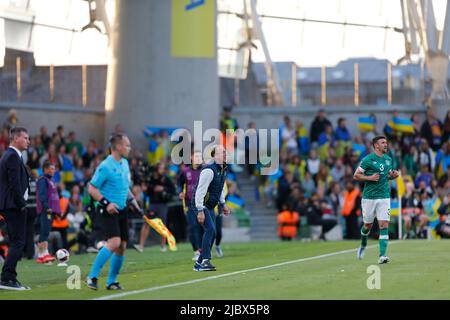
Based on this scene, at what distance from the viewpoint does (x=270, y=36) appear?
1909 inches

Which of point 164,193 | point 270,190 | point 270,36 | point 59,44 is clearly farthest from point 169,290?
point 270,36

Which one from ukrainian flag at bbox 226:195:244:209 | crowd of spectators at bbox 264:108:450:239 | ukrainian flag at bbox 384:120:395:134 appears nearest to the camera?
crowd of spectators at bbox 264:108:450:239

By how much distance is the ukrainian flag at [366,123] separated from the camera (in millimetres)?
42406

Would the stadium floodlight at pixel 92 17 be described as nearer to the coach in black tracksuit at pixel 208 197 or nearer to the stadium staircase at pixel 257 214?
the stadium staircase at pixel 257 214

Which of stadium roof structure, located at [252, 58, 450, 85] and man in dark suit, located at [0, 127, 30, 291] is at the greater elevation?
stadium roof structure, located at [252, 58, 450, 85]

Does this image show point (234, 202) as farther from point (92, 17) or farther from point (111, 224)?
point (111, 224)

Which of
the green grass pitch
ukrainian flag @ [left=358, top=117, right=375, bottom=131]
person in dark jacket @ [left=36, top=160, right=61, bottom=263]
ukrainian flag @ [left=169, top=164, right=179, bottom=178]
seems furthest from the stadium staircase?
person in dark jacket @ [left=36, top=160, right=61, bottom=263]

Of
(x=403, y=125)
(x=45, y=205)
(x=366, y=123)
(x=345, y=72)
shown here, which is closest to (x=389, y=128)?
(x=403, y=125)

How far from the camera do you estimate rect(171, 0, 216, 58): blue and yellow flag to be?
40.0 metres

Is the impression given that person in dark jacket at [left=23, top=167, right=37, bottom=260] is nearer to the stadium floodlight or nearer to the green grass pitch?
the green grass pitch

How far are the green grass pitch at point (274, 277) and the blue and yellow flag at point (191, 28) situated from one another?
15.4 metres

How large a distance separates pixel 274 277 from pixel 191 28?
2349 cm

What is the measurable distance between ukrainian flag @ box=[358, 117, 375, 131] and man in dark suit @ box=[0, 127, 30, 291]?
87.6ft

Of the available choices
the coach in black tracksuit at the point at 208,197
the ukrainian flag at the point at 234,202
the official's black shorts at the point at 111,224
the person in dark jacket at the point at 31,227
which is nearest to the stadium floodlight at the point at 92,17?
the ukrainian flag at the point at 234,202
